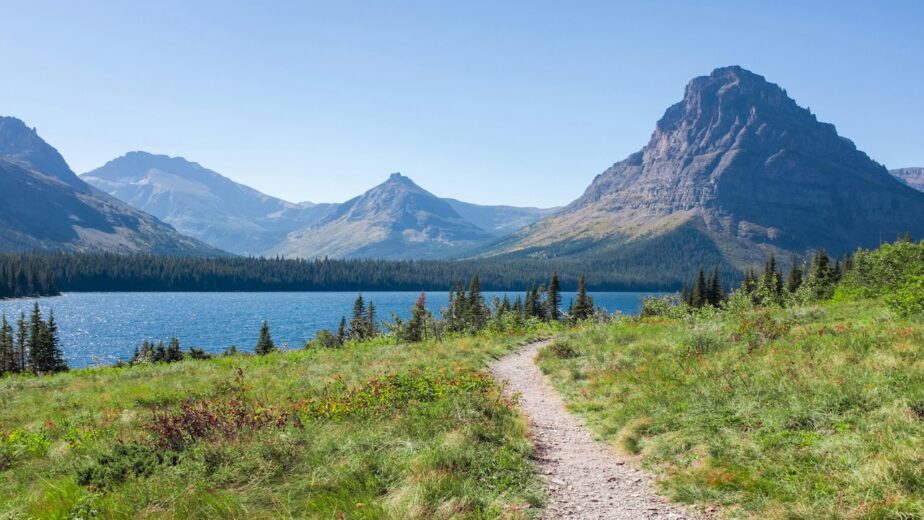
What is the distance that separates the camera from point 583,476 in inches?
400

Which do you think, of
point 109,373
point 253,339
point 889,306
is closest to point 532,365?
point 889,306

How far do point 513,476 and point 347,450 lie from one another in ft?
11.2

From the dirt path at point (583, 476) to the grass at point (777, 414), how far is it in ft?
1.54

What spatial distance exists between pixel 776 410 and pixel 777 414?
0.66 feet

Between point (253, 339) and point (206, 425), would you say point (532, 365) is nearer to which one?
Result: point (206, 425)

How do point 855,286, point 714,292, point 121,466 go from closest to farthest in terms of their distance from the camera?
point 121,466, point 855,286, point 714,292

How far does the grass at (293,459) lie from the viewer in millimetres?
8188

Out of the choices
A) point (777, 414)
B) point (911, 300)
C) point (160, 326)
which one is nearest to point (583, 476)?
point (777, 414)

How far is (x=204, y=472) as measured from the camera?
31.3 feet

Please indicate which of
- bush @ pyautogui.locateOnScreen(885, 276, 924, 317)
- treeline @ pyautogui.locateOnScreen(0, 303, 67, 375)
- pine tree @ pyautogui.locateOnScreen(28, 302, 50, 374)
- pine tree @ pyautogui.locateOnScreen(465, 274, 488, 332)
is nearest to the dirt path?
bush @ pyautogui.locateOnScreen(885, 276, 924, 317)

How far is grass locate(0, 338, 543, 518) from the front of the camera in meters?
8.19

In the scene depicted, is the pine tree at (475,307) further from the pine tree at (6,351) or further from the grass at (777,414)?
the grass at (777,414)

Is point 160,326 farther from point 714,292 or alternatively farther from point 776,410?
point 776,410

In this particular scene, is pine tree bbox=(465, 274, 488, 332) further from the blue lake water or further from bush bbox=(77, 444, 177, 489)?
bush bbox=(77, 444, 177, 489)
